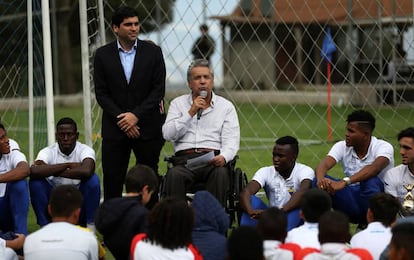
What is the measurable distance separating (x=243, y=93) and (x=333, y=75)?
4.64m

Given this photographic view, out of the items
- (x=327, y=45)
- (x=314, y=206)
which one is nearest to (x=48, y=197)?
(x=314, y=206)

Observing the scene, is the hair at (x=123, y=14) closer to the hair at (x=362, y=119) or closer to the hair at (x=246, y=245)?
the hair at (x=362, y=119)

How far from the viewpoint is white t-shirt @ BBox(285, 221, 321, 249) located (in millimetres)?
5434

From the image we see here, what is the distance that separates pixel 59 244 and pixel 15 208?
2097mm

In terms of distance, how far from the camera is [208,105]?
7.84 metres

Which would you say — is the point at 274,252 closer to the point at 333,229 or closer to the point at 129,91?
the point at 333,229

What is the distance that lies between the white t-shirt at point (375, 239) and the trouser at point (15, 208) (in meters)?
2.67

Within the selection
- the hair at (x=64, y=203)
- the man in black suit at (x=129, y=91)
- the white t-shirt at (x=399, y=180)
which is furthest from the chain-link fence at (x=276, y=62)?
the hair at (x=64, y=203)

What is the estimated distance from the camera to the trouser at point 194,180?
736cm

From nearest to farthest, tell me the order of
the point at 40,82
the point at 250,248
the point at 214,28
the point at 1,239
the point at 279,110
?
1. the point at 250,248
2. the point at 1,239
3. the point at 40,82
4. the point at 214,28
5. the point at 279,110

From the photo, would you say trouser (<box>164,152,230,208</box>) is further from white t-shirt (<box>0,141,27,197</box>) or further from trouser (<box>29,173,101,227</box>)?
white t-shirt (<box>0,141,27,197</box>)

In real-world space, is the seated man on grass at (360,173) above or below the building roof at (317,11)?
below

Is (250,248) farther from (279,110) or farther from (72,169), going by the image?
(279,110)

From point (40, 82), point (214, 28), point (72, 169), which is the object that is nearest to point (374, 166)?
point (72, 169)
